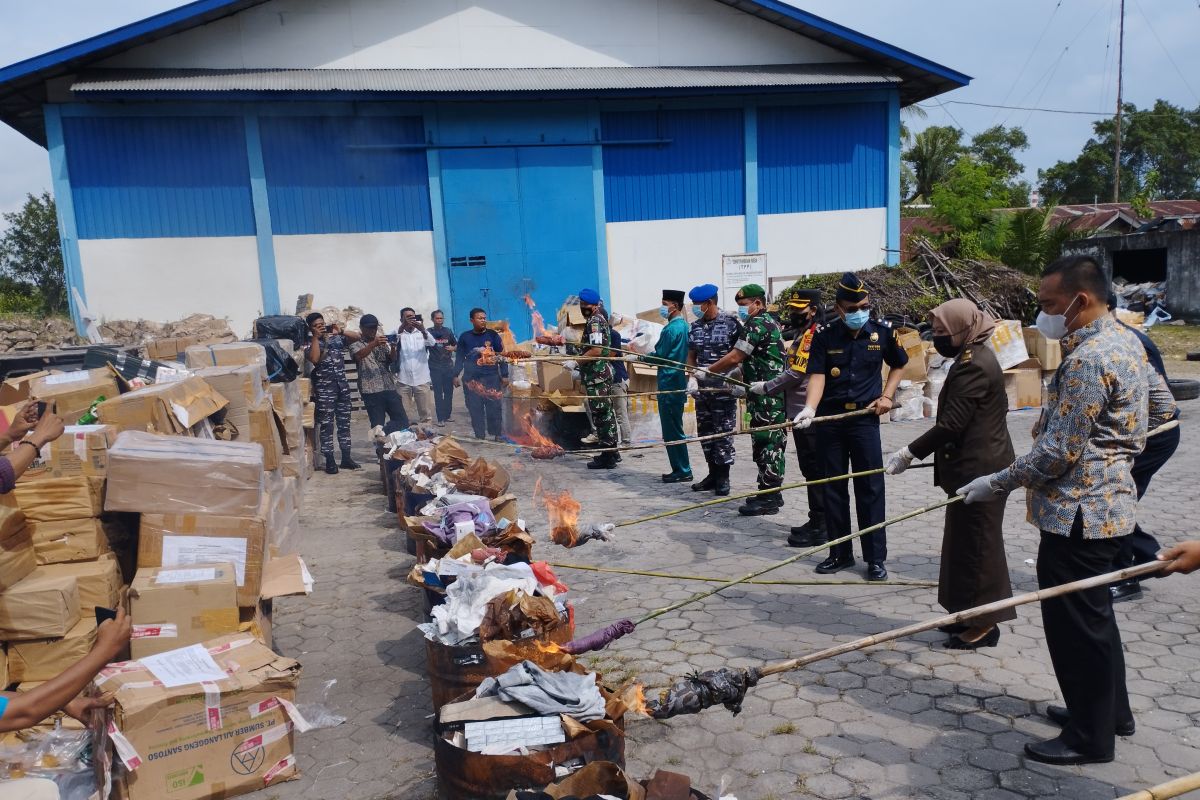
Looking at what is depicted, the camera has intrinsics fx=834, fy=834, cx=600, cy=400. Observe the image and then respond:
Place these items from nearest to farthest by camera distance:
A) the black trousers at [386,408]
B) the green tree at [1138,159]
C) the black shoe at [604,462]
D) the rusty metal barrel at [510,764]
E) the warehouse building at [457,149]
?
the rusty metal barrel at [510,764]
the black shoe at [604,462]
the black trousers at [386,408]
the warehouse building at [457,149]
the green tree at [1138,159]

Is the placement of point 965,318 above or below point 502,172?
below

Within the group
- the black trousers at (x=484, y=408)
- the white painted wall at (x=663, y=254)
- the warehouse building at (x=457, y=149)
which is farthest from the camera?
the white painted wall at (x=663, y=254)

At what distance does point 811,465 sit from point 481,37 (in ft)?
39.2

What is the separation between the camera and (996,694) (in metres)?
4.02

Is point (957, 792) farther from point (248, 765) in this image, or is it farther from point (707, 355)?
point (707, 355)

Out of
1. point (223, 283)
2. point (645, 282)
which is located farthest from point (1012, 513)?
point (223, 283)

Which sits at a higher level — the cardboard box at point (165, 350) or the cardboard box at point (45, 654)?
the cardboard box at point (165, 350)

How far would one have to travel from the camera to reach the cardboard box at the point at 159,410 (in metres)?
5.10

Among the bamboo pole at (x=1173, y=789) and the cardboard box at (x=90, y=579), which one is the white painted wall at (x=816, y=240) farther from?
the bamboo pole at (x=1173, y=789)

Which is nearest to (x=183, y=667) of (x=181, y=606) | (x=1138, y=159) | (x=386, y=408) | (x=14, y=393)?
(x=181, y=606)

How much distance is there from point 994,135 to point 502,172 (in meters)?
40.6

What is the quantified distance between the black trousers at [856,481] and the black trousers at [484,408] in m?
6.21

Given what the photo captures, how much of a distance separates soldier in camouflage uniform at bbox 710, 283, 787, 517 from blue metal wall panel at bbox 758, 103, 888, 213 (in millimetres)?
9922

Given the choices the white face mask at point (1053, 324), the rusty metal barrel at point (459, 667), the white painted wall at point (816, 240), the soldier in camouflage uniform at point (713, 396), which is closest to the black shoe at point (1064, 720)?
the white face mask at point (1053, 324)
